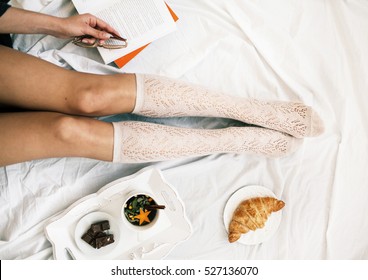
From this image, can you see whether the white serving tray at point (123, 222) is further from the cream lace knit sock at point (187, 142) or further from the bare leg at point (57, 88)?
the bare leg at point (57, 88)

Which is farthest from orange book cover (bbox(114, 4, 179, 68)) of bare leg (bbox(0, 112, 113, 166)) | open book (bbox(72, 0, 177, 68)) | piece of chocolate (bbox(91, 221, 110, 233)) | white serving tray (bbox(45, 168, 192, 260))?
piece of chocolate (bbox(91, 221, 110, 233))

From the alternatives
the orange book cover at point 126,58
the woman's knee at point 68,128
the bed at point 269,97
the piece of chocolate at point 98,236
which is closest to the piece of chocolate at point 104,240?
the piece of chocolate at point 98,236

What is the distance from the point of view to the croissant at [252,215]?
111cm

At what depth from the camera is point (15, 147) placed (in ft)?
3.13

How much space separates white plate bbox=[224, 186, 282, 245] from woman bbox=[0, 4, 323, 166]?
0.41 ft

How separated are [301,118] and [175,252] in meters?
0.60

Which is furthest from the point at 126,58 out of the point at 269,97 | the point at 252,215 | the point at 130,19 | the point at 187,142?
the point at 252,215

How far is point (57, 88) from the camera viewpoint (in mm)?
1007

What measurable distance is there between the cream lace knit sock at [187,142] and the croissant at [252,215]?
16 centimetres

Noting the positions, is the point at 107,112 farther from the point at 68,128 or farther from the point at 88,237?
the point at 88,237

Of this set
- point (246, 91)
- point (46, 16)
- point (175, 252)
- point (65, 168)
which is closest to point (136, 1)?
point (46, 16)

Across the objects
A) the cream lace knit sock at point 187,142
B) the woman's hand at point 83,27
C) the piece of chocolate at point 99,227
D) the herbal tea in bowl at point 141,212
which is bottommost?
the piece of chocolate at point 99,227

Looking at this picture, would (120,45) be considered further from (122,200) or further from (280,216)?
(280,216)

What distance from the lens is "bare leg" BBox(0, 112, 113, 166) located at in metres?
0.95
